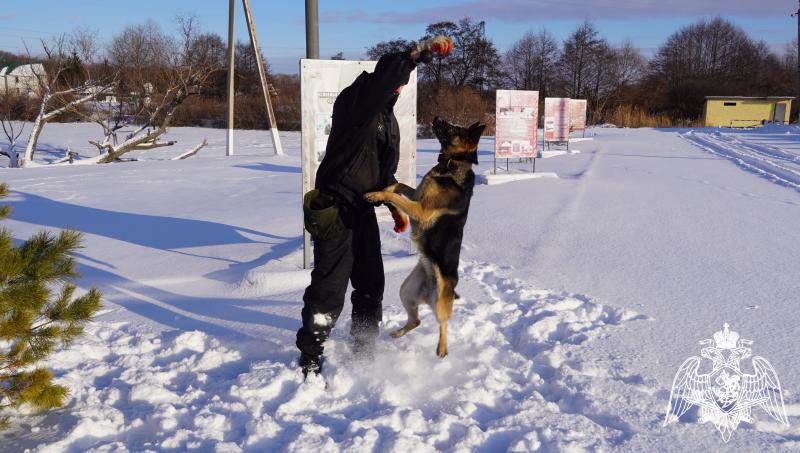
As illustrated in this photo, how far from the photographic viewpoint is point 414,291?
3.54 meters

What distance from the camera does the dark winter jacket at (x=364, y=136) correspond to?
2.88 metres

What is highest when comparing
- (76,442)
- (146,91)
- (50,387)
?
(146,91)

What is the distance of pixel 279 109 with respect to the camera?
37.5m

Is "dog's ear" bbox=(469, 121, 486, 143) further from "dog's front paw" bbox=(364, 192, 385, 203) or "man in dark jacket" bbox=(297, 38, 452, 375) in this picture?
"dog's front paw" bbox=(364, 192, 385, 203)

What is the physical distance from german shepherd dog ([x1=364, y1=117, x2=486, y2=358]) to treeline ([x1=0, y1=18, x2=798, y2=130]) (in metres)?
25.6

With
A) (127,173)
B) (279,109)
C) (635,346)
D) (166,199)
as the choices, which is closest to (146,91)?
(127,173)

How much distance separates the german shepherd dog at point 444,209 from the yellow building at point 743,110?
46337 millimetres

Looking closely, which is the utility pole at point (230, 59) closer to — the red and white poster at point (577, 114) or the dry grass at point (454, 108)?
the dry grass at point (454, 108)

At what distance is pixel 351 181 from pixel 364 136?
266 mm

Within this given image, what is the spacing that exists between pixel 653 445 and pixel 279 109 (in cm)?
3719

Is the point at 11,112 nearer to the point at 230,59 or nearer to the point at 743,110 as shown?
the point at 230,59

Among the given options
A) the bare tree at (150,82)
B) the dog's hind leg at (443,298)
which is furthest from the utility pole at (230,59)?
the dog's hind leg at (443,298)

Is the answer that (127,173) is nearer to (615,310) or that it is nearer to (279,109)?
(615,310)

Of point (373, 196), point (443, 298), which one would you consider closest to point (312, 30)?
point (373, 196)
